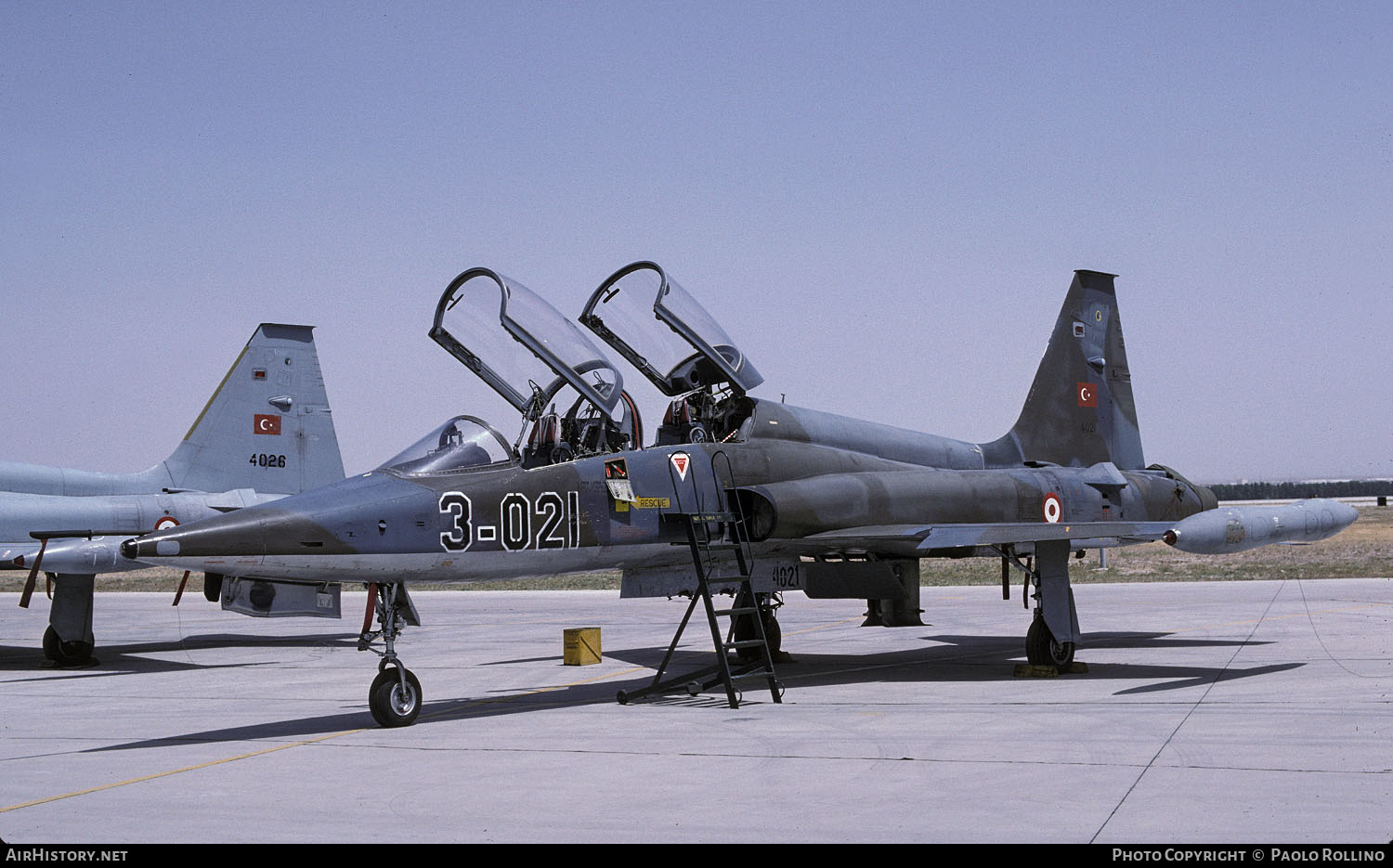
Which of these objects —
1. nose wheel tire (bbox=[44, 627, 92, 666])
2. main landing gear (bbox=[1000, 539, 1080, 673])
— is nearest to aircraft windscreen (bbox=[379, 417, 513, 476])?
main landing gear (bbox=[1000, 539, 1080, 673])

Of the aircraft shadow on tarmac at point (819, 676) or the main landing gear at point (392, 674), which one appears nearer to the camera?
the main landing gear at point (392, 674)

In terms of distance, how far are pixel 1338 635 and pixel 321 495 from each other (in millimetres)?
12969

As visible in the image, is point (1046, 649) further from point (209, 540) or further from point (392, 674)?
point (209, 540)

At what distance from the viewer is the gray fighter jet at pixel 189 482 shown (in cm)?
1655

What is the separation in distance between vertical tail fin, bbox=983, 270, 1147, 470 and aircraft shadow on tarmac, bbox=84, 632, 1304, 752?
260cm

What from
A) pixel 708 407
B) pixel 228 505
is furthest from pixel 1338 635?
pixel 228 505

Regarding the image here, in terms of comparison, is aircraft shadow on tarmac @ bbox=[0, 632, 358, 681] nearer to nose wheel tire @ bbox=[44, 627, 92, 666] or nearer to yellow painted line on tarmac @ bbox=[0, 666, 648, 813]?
nose wheel tire @ bbox=[44, 627, 92, 666]

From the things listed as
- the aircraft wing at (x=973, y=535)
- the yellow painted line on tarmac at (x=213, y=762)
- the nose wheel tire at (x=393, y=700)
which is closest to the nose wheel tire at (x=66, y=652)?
the yellow painted line on tarmac at (x=213, y=762)

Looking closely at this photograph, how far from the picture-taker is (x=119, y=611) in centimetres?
2781

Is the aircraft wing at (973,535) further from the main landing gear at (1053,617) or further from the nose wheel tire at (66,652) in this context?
the nose wheel tire at (66,652)

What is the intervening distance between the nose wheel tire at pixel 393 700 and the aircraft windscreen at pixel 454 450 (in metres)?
1.72

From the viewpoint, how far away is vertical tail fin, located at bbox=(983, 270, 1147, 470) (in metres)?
17.4

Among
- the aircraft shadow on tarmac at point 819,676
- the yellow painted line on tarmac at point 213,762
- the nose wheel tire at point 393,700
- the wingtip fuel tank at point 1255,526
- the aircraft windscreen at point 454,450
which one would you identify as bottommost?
the aircraft shadow on tarmac at point 819,676
